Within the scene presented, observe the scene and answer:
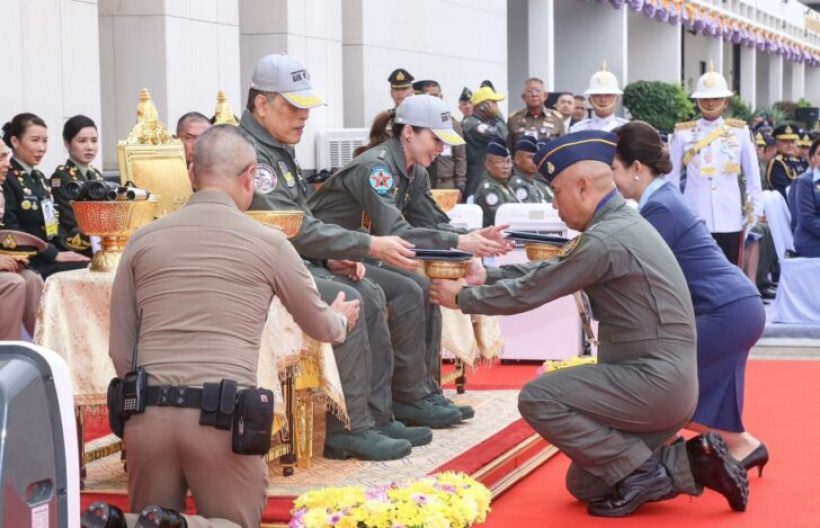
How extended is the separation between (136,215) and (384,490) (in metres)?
1.70

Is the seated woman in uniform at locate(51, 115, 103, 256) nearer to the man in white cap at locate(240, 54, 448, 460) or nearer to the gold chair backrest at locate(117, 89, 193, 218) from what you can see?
the gold chair backrest at locate(117, 89, 193, 218)

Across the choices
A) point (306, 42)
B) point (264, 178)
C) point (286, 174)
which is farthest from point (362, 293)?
point (306, 42)

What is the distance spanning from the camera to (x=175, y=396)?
148 inches

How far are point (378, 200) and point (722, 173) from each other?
5.68 meters

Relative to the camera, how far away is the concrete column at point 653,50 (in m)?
29.3

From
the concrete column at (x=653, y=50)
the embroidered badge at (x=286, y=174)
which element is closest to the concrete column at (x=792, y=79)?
the concrete column at (x=653, y=50)

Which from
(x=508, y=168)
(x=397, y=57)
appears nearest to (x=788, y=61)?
(x=397, y=57)

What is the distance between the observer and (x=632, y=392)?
16.9 feet

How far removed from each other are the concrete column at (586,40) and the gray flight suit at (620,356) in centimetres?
1995

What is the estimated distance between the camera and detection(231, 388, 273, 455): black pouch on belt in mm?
3725

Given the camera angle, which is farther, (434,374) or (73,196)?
(434,374)

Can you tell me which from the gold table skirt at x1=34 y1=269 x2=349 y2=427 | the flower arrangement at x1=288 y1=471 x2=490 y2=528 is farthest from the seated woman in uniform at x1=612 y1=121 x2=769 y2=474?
the flower arrangement at x1=288 y1=471 x2=490 y2=528

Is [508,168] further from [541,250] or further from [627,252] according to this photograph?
[627,252]

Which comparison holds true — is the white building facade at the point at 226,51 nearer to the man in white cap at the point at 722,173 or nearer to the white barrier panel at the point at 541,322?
the white barrier panel at the point at 541,322
